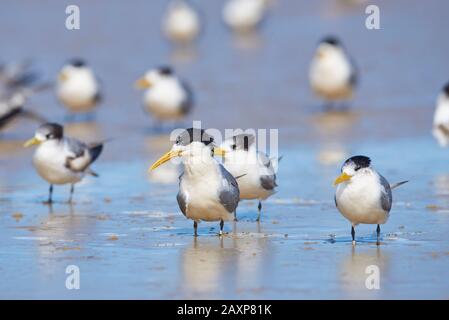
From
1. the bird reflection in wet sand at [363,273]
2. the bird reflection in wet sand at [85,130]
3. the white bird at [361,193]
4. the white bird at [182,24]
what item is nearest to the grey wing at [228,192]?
the white bird at [361,193]

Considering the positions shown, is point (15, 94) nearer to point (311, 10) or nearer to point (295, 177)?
point (295, 177)

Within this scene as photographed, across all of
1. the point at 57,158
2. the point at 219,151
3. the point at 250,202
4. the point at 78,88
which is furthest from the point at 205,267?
the point at 78,88

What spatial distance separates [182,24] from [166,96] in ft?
23.0

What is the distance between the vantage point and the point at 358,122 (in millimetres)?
13898

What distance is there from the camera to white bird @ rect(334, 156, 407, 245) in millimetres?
7617

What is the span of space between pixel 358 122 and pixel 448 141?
2355mm

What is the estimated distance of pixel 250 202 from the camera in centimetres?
977

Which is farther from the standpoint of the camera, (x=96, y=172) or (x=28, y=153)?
(x=28, y=153)

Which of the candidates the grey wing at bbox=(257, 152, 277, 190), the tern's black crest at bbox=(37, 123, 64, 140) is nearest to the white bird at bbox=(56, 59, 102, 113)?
the tern's black crest at bbox=(37, 123, 64, 140)

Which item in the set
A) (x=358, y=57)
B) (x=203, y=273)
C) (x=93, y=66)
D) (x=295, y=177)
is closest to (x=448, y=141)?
(x=295, y=177)

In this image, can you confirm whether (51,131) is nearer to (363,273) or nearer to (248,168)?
(248,168)
